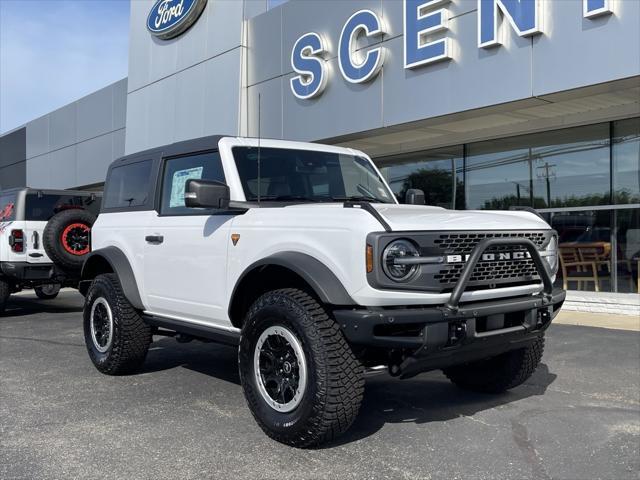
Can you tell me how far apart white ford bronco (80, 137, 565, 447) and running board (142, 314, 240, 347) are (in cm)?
2

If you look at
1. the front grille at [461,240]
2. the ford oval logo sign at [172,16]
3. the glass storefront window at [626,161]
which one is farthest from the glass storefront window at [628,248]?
the ford oval logo sign at [172,16]

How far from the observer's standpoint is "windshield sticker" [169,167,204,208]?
496 cm

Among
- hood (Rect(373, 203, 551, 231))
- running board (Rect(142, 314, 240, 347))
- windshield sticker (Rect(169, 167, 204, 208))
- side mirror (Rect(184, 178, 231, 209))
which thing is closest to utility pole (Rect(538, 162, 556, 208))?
hood (Rect(373, 203, 551, 231))

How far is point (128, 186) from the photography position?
18.8ft

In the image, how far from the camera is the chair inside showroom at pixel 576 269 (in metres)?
10.9

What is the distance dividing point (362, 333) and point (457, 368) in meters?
1.98

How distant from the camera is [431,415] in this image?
4.45 meters

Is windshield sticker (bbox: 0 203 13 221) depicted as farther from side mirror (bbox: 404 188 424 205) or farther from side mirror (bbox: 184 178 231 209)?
side mirror (bbox: 404 188 424 205)

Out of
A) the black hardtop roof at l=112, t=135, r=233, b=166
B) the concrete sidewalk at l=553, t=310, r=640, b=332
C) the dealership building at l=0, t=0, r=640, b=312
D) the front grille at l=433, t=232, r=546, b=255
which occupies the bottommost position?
the concrete sidewalk at l=553, t=310, r=640, b=332

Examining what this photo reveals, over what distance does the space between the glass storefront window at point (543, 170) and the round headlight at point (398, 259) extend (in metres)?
8.40

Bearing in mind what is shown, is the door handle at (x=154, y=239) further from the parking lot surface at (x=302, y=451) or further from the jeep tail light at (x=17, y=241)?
the jeep tail light at (x=17, y=241)

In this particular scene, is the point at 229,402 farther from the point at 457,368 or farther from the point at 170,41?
the point at 170,41

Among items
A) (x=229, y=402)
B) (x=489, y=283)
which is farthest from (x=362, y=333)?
(x=229, y=402)

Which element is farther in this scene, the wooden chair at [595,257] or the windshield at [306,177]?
the wooden chair at [595,257]
